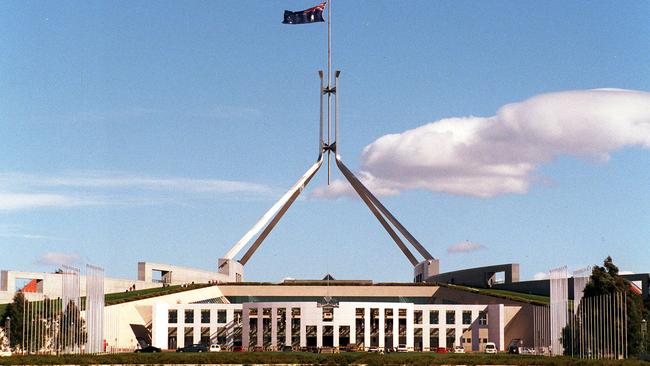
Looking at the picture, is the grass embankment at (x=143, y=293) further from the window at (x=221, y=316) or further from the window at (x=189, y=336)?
the window at (x=221, y=316)

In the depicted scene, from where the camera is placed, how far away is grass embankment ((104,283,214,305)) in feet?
219

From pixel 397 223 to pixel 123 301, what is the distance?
25197 mm

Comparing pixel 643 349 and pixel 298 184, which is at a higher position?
pixel 298 184

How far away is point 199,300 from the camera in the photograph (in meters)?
74.1

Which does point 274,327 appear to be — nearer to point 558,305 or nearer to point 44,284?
point 44,284

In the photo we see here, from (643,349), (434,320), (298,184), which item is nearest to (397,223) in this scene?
(298,184)

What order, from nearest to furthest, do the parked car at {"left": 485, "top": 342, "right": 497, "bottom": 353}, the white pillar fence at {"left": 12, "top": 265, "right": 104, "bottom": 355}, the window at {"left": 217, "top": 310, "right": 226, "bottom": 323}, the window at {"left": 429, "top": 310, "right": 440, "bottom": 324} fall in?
the white pillar fence at {"left": 12, "top": 265, "right": 104, "bottom": 355}, the parked car at {"left": 485, "top": 342, "right": 497, "bottom": 353}, the window at {"left": 429, "top": 310, "right": 440, "bottom": 324}, the window at {"left": 217, "top": 310, "right": 226, "bottom": 323}

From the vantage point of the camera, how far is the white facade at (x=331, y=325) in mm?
65188

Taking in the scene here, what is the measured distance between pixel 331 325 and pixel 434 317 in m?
7.13

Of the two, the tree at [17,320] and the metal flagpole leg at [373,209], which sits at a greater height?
the metal flagpole leg at [373,209]

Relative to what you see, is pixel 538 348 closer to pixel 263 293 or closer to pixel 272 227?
pixel 263 293

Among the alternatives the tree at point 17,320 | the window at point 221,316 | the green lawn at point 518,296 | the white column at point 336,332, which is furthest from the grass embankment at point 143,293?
the green lawn at point 518,296

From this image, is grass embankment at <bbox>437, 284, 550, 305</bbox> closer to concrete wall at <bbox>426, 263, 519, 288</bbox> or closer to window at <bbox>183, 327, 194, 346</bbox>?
concrete wall at <bbox>426, 263, 519, 288</bbox>

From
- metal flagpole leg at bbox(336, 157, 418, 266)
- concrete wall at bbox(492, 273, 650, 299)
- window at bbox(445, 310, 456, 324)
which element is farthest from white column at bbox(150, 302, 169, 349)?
concrete wall at bbox(492, 273, 650, 299)
